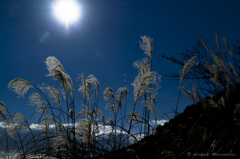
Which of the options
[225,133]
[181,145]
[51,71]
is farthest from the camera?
[51,71]

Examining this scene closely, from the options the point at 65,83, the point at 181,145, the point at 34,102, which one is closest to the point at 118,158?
the point at 181,145

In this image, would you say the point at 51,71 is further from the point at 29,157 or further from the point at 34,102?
the point at 29,157

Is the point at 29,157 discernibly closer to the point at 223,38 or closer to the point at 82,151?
the point at 82,151

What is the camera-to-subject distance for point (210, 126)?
2723mm

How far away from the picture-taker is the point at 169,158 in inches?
79.6

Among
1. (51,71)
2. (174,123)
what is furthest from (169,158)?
(51,71)

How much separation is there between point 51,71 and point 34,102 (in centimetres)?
100

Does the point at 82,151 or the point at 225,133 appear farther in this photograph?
the point at 82,151

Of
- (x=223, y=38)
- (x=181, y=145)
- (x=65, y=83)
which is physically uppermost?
(x=223, y=38)

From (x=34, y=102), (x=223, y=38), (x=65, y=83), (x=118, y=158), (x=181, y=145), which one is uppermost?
(x=223, y=38)

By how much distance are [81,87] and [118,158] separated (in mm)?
2094

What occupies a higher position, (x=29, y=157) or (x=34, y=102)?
(x=34, y=102)

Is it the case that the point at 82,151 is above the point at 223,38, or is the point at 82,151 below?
below

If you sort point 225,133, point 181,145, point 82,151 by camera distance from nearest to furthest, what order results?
point 225,133 < point 181,145 < point 82,151
